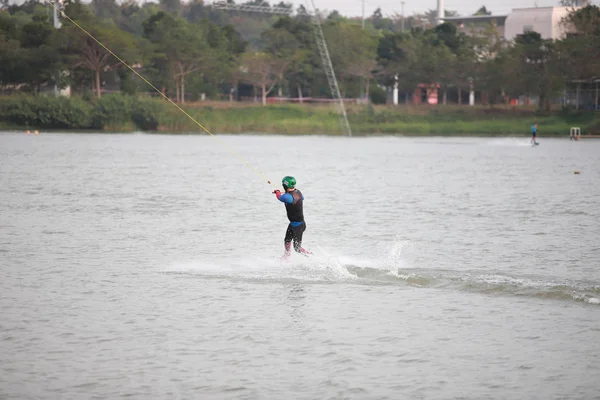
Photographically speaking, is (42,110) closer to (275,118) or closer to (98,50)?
(98,50)

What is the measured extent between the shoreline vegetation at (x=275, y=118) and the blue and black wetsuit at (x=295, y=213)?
73298mm

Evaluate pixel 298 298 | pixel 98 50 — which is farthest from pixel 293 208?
pixel 98 50

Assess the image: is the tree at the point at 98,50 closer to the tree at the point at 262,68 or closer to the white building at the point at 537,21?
the tree at the point at 262,68

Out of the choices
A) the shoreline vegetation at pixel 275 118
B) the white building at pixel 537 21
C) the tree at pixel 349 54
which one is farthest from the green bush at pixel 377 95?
the white building at pixel 537 21

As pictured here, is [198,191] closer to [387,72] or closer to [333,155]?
[333,155]

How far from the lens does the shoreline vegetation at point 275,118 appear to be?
88312mm

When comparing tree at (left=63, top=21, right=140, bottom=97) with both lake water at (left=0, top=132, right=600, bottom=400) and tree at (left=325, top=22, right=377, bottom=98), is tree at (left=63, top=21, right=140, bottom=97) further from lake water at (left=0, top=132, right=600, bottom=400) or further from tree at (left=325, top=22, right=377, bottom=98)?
lake water at (left=0, top=132, right=600, bottom=400)

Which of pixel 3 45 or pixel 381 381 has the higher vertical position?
pixel 3 45

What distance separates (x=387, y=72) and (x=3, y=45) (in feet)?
130

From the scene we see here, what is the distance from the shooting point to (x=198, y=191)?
3606cm

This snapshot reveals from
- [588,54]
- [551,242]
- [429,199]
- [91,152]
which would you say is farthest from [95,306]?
[588,54]

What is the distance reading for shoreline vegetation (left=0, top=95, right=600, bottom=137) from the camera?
88.3 meters

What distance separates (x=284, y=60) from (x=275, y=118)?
936 centimetres

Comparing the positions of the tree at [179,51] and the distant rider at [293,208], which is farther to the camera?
the tree at [179,51]
